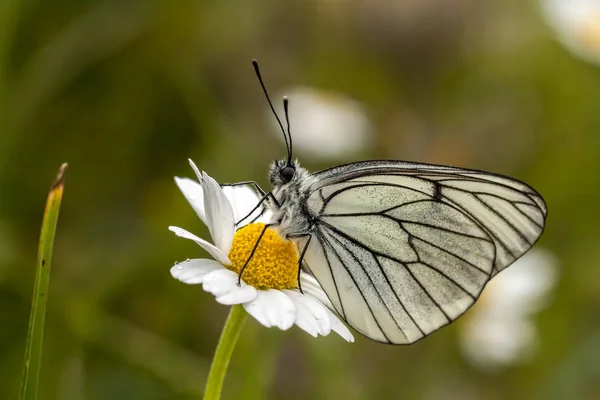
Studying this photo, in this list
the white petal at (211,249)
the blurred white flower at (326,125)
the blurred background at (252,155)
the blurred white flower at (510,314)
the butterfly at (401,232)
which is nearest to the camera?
the white petal at (211,249)

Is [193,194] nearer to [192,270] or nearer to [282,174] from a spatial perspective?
[282,174]

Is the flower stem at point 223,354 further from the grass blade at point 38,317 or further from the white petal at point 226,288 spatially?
the grass blade at point 38,317

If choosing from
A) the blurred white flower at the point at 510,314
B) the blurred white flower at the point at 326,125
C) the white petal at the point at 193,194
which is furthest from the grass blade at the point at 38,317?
the blurred white flower at the point at 326,125

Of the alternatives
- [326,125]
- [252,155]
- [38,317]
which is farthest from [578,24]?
[38,317]

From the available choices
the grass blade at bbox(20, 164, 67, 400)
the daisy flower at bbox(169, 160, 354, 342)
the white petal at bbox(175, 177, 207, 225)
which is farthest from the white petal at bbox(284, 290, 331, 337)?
the grass blade at bbox(20, 164, 67, 400)

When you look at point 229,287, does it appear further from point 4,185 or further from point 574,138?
point 574,138

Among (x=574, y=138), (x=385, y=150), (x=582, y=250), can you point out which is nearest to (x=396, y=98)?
(x=385, y=150)
